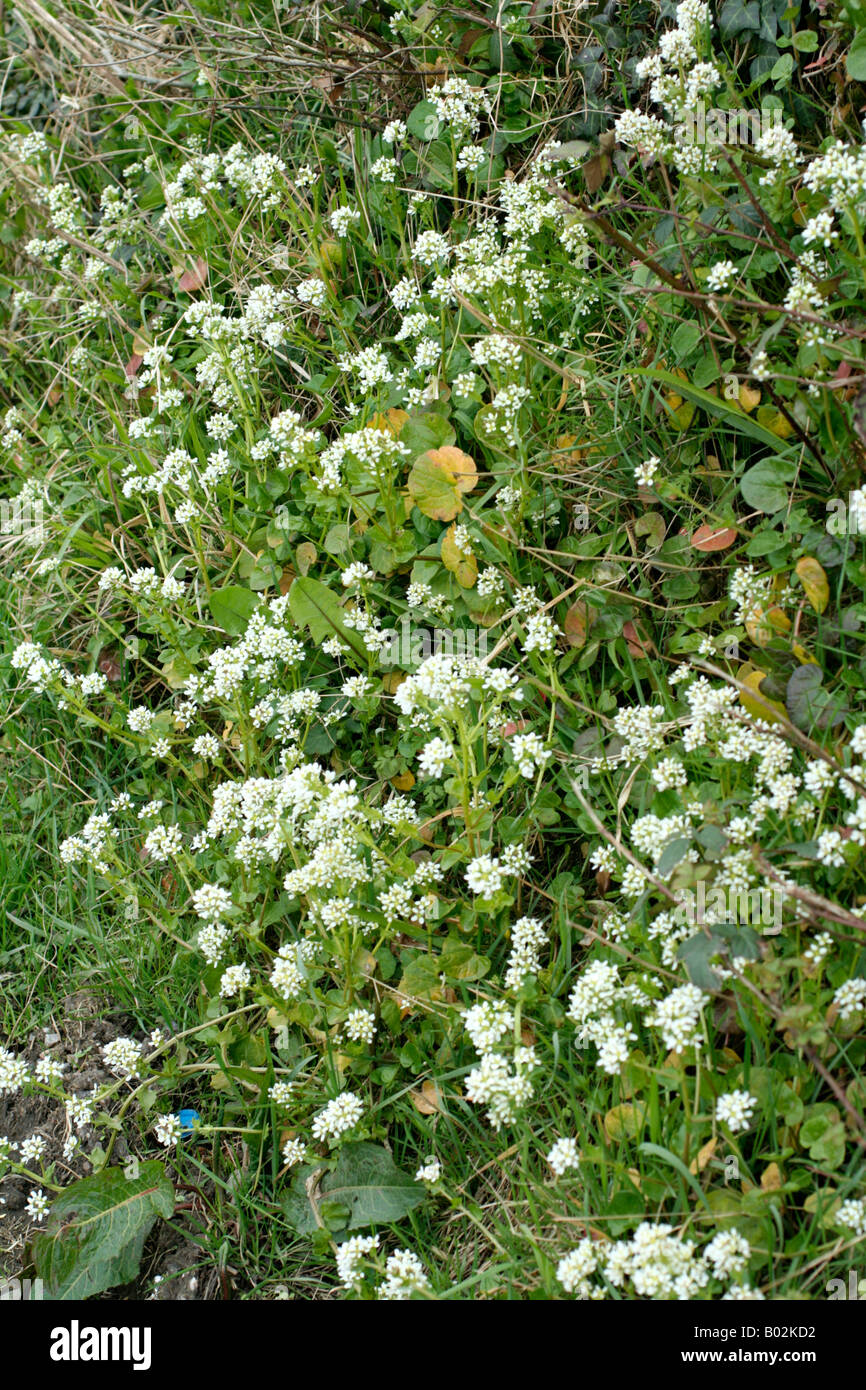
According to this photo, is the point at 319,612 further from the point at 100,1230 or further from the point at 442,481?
the point at 100,1230

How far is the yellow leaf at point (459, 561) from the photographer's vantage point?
2904 mm

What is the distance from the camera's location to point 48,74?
4.76 meters

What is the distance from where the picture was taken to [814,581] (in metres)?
2.43

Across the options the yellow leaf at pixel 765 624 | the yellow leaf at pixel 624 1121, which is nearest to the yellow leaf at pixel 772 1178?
the yellow leaf at pixel 624 1121

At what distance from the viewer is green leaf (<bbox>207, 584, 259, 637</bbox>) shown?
3.16m

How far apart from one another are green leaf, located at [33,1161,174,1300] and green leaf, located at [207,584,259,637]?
1.46 meters

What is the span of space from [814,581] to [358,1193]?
166cm

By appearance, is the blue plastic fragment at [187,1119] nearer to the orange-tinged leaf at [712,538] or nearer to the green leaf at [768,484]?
the orange-tinged leaf at [712,538]

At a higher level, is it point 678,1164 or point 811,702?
point 811,702

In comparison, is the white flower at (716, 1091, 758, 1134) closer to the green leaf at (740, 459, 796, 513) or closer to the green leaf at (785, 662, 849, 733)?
the green leaf at (785, 662, 849, 733)

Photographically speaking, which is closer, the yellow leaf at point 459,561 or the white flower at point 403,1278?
the white flower at point 403,1278

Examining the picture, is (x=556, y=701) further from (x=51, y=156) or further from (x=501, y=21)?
(x=51, y=156)

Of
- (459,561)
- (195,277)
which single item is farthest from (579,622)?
(195,277)

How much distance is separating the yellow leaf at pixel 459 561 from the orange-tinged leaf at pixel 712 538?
57 centimetres
